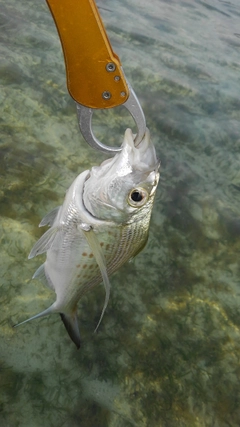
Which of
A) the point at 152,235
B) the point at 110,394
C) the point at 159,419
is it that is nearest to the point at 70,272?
the point at 110,394

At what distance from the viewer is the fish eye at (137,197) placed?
77.6 inches

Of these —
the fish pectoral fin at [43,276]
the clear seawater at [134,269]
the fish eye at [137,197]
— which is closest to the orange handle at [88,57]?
the fish eye at [137,197]

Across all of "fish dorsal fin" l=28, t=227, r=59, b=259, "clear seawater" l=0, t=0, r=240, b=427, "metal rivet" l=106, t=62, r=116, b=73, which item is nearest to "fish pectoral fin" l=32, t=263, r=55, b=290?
"fish dorsal fin" l=28, t=227, r=59, b=259

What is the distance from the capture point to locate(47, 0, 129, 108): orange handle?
5.58 feet

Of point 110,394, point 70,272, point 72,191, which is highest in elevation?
point 72,191

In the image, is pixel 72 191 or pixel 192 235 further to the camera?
pixel 192 235

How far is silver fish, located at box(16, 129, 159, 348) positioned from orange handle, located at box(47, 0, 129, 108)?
0.80 feet

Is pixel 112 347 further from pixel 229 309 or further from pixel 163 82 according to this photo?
pixel 163 82

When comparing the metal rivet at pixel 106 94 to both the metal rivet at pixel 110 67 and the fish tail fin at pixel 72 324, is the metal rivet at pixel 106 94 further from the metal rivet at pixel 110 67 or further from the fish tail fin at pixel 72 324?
the fish tail fin at pixel 72 324

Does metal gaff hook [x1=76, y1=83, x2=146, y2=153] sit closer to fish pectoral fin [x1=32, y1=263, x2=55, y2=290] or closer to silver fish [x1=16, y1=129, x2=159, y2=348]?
silver fish [x1=16, y1=129, x2=159, y2=348]

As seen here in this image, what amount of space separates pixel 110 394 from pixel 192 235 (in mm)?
1982

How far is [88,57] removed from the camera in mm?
1804

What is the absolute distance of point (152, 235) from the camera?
13.3ft

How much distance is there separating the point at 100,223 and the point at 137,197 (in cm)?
28
